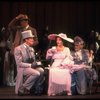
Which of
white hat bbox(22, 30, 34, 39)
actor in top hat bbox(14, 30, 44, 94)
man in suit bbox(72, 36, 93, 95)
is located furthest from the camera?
man in suit bbox(72, 36, 93, 95)

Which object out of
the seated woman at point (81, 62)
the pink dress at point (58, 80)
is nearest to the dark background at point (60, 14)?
the seated woman at point (81, 62)

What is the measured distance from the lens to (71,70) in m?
8.91

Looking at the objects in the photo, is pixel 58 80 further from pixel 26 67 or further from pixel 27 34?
pixel 27 34

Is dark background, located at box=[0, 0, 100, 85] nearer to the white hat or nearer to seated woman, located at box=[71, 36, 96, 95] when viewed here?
seated woman, located at box=[71, 36, 96, 95]

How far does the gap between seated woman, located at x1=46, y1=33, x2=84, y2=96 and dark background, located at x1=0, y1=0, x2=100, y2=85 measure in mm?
3138

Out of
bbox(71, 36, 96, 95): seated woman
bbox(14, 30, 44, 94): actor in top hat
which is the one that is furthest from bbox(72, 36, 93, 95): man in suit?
bbox(14, 30, 44, 94): actor in top hat

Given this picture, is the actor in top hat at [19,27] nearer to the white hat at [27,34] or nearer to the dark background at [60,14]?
the white hat at [27,34]

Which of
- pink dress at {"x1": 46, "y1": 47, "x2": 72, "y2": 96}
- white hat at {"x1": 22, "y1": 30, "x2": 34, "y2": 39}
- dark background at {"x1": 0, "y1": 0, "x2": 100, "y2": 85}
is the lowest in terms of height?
pink dress at {"x1": 46, "y1": 47, "x2": 72, "y2": 96}

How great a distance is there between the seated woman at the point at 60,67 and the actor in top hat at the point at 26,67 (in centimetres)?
27

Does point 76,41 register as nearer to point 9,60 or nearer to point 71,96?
point 71,96

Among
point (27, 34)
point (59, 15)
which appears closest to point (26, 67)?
point (27, 34)

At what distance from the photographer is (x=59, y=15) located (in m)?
12.7

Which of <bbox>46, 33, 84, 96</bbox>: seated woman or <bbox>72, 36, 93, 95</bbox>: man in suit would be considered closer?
<bbox>46, 33, 84, 96</bbox>: seated woman

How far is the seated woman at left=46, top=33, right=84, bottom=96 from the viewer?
874 cm
